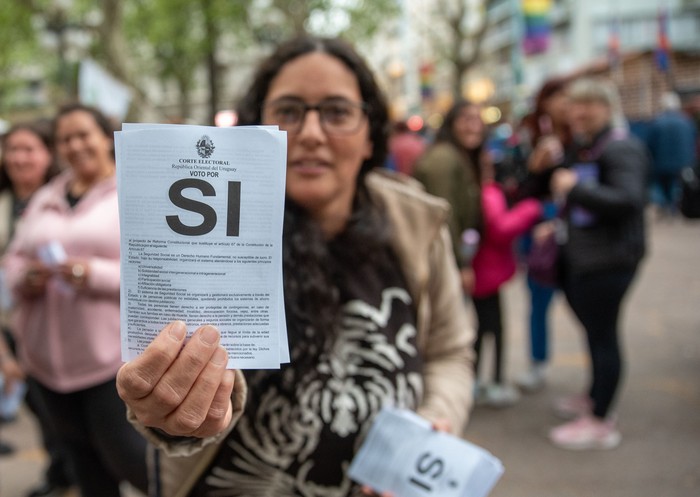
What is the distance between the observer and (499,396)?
14.3ft

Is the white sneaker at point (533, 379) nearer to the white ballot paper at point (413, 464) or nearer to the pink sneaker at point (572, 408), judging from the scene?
the pink sneaker at point (572, 408)

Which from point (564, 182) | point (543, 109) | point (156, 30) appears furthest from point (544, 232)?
point (156, 30)

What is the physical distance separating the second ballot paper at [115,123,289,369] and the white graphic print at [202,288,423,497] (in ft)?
1.70

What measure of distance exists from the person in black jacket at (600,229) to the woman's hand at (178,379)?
2.73 meters

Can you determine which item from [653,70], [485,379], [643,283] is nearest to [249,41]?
[653,70]

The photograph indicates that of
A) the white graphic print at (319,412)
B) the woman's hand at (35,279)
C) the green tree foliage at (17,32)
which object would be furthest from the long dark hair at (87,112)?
the green tree foliage at (17,32)

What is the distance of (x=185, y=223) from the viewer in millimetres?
922

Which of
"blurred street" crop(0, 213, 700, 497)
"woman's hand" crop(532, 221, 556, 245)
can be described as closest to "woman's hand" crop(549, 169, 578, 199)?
"woman's hand" crop(532, 221, 556, 245)

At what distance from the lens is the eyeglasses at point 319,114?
4.89 feet

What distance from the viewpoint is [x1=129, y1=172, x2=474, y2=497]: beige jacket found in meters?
1.69

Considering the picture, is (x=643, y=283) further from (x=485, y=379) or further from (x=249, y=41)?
(x=249, y=41)

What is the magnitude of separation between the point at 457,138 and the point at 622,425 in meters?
2.02

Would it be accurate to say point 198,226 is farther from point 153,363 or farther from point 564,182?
point 564,182

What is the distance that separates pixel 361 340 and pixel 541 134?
11.8ft
